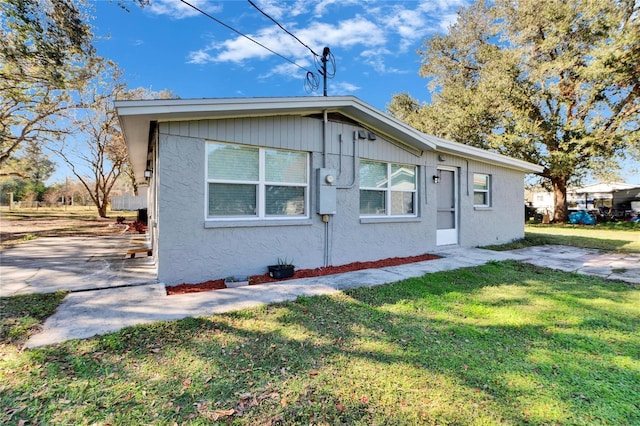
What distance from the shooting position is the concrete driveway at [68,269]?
4.91m

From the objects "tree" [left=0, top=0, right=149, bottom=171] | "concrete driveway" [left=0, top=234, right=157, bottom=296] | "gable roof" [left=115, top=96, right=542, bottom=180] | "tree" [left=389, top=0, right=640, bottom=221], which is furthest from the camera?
"tree" [left=389, top=0, right=640, bottom=221]

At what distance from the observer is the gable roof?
453 centimetres

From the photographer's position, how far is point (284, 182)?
6.09 meters

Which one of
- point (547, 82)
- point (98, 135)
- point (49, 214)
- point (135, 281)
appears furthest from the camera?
point (49, 214)

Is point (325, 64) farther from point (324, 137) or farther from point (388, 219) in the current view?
point (388, 219)

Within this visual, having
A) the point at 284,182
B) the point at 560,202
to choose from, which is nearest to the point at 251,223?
the point at 284,182

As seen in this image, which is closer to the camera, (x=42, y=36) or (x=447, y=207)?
(x=42, y=36)

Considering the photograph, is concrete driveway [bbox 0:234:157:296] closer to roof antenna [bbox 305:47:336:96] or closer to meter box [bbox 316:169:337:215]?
meter box [bbox 316:169:337:215]

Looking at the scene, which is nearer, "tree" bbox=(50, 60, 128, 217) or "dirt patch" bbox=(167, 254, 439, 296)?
"dirt patch" bbox=(167, 254, 439, 296)

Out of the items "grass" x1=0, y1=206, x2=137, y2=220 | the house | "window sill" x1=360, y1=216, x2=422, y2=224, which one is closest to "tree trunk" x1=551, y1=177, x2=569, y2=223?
the house

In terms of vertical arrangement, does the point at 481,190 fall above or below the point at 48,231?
above

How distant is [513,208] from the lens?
11375mm

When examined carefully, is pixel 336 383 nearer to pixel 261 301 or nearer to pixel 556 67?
pixel 261 301

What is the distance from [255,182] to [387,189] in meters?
3.42
